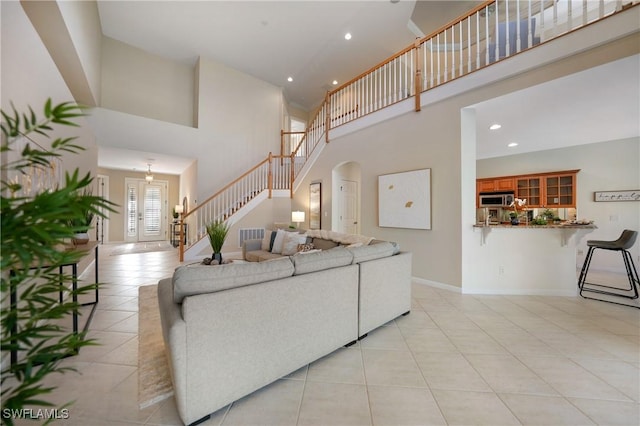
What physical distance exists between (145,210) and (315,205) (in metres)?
6.60

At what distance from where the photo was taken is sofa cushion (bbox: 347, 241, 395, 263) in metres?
2.49

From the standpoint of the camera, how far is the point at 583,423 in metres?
1.50

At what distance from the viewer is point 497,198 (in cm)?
635

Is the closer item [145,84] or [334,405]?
[334,405]

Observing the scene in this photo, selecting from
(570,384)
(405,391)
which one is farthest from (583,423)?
(405,391)

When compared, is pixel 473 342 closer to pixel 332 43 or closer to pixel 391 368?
pixel 391 368

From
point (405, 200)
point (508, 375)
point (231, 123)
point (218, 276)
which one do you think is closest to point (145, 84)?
point (231, 123)

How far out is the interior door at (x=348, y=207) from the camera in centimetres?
630

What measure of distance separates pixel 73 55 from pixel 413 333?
18.8 feet

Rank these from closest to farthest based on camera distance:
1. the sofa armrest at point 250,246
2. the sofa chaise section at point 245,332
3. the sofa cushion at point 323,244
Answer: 1. the sofa chaise section at point 245,332
2. the sofa cushion at point 323,244
3. the sofa armrest at point 250,246

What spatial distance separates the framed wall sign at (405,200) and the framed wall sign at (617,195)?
402 cm

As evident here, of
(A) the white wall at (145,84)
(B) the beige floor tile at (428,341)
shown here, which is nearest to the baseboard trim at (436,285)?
(B) the beige floor tile at (428,341)

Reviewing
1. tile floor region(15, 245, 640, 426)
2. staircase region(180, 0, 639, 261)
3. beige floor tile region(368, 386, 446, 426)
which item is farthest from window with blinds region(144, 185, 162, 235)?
beige floor tile region(368, 386, 446, 426)

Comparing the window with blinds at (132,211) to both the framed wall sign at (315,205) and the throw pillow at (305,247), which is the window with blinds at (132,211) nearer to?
the framed wall sign at (315,205)
